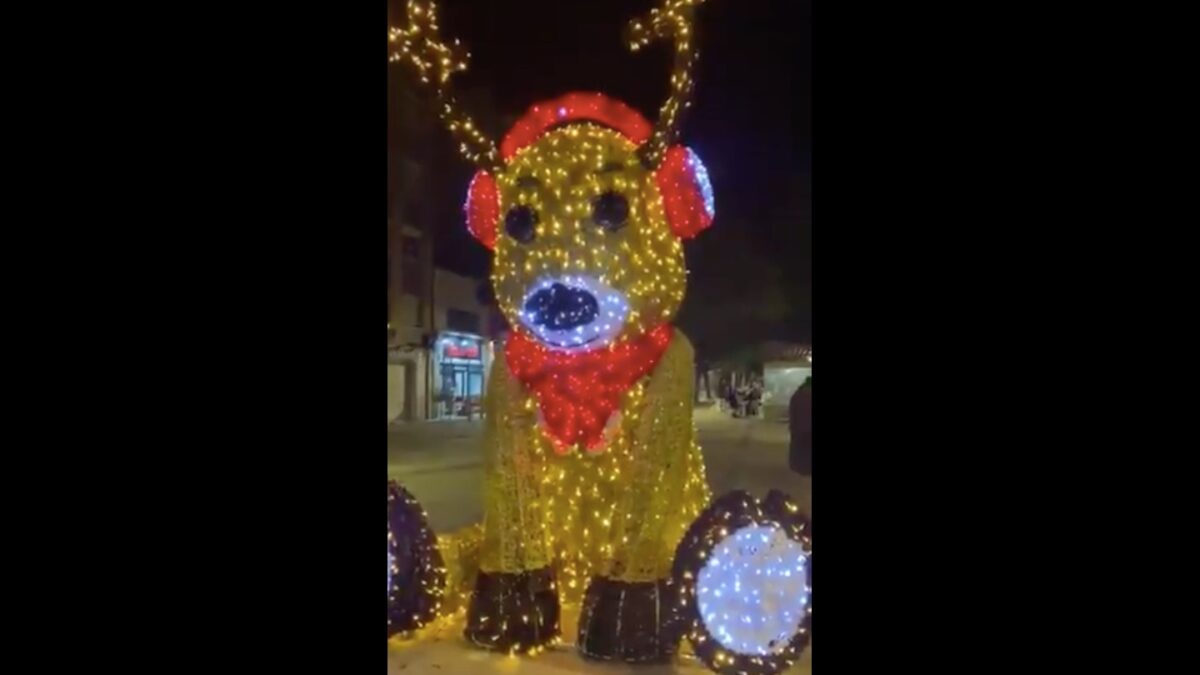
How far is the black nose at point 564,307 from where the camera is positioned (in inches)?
106

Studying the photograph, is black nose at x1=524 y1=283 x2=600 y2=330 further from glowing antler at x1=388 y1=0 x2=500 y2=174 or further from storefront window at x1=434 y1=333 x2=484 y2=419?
storefront window at x1=434 y1=333 x2=484 y2=419

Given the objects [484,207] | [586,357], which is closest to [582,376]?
[586,357]

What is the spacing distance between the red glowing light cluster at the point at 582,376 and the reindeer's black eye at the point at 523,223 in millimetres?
266

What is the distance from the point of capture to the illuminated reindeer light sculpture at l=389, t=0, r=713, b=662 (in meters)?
Answer: 2.66

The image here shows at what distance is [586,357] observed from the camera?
279 cm

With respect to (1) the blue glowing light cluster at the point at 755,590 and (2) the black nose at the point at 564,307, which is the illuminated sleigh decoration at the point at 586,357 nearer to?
(2) the black nose at the point at 564,307

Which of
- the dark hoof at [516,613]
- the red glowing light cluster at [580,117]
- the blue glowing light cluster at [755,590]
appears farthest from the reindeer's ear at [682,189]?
the dark hoof at [516,613]

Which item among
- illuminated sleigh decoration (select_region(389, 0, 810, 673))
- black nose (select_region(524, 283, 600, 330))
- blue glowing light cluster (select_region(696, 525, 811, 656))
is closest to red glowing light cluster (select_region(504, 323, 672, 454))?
illuminated sleigh decoration (select_region(389, 0, 810, 673))
